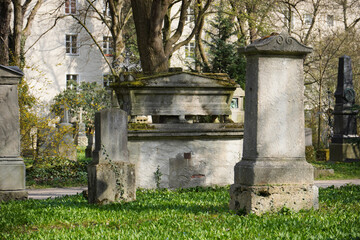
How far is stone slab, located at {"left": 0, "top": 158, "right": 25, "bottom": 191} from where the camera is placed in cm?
1070

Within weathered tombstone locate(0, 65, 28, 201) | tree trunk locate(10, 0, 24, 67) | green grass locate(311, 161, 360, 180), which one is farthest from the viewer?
tree trunk locate(10, 0, 24, 67)

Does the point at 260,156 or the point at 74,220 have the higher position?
the point at 260,156

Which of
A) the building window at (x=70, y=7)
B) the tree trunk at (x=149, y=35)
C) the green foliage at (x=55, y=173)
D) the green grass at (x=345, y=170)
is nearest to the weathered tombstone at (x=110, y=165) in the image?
the green foliage at (x=55, y=173)

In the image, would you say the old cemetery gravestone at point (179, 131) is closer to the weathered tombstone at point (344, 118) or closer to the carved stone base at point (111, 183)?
the carved stone base at point (111, 183)

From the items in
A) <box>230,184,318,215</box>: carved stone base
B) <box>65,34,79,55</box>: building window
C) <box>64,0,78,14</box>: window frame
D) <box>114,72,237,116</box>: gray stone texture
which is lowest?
<box>230,184,318,215</box>: carved stone base

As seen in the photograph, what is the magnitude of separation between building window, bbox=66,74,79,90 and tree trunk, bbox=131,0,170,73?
25.9 metres

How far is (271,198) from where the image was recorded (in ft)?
25.7

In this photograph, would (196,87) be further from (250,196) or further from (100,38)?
(100,38)

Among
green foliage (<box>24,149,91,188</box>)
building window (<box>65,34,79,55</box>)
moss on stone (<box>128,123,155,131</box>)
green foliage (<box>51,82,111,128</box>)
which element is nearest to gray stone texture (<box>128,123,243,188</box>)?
moss on stone (<box>128,123,155,131</box>)

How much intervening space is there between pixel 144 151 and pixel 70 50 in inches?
1389

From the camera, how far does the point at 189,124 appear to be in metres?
13.2

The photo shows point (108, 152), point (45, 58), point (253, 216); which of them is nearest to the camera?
point (253, 216)

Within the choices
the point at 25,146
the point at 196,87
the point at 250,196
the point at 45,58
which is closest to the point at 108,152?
the point at 250,196

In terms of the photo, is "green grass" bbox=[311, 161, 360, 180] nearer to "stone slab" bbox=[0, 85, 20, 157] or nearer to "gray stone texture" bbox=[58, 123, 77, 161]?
"gray stone texture" bbox=[58, 123, 77, 161]
